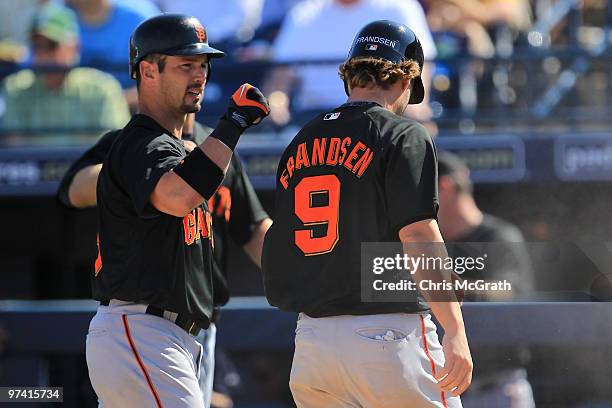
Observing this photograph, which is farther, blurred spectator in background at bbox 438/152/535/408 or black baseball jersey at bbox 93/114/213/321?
blurred spectator in background at bbox 438/152/535/408

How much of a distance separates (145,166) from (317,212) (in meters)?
0.59

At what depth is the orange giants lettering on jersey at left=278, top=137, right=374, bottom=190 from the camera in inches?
125

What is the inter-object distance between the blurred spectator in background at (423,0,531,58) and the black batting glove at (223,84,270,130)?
4.39 metres

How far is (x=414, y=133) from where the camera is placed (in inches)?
125

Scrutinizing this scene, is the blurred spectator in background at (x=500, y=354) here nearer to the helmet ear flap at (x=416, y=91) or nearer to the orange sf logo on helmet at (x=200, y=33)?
the helmet ear flap at (x=416, y=91)

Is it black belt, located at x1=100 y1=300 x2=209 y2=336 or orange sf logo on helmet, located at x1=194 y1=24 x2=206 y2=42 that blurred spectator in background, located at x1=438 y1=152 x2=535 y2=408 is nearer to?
black belt, located at x1=100 y1=300 x2=209 y2=336

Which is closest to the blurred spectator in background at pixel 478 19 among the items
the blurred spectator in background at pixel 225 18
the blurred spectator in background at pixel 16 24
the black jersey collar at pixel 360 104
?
the blurred spectator in background at pixel 225 18

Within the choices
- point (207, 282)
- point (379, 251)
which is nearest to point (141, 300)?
point (207, 282)

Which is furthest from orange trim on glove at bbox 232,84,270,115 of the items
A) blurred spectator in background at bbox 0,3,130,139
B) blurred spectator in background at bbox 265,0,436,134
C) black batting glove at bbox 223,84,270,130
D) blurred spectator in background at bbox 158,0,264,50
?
blurred spectator in background at bbox 158,0,264,50

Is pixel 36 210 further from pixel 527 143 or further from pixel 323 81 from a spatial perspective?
pixel 527 143

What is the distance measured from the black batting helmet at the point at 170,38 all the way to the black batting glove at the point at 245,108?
282 mm

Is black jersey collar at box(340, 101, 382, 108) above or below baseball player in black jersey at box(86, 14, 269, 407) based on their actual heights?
above

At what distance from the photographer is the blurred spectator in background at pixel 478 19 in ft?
25.3

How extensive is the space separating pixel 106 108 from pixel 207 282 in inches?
150
